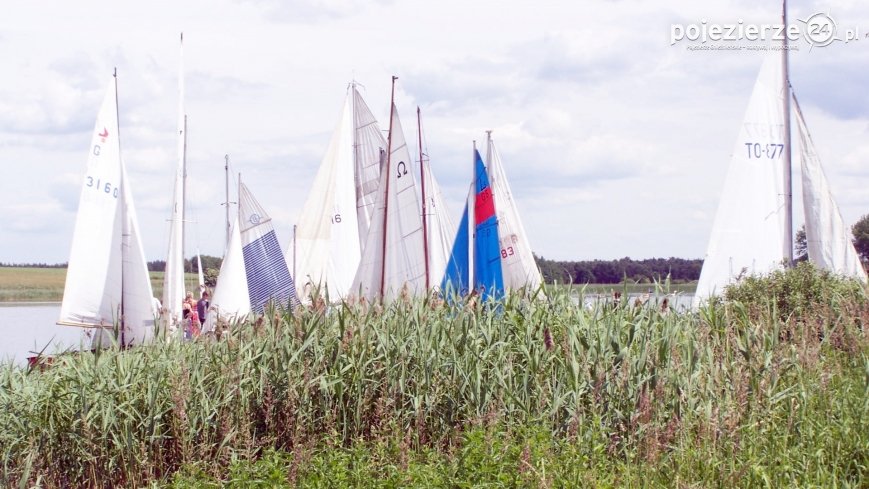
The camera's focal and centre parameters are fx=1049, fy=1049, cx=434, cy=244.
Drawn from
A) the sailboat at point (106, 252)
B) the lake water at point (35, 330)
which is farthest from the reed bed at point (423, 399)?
the sailboat at point (106, 252)

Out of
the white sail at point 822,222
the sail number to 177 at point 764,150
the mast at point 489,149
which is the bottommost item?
the white sail at point 822,222

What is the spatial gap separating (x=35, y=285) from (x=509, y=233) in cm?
5345

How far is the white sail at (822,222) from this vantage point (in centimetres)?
2058

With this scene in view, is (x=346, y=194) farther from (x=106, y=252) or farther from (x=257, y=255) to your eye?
(x=106, y=252)

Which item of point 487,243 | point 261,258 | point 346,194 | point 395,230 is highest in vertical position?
point 346,194

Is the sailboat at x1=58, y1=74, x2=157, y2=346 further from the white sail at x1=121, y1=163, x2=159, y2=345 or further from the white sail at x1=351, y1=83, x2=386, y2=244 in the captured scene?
the white sail at x1=351, y1=83, x2=386, y2=244

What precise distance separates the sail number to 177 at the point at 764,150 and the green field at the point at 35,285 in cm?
3851

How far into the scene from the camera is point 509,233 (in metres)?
26.5

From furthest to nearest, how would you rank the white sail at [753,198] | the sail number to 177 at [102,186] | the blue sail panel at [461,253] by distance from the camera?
the blue sail panel at [461,253] → the white sail at [753,198] → the sail number to 177 at [102,186]

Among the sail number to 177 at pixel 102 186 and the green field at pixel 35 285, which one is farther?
the green field at pixel 35 285

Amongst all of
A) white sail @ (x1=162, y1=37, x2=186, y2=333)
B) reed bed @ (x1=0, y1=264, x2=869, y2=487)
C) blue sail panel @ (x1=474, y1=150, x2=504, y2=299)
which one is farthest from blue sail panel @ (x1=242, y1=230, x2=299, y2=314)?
reed bed @ (x1=0, y1=264, x2=869, y2=487)

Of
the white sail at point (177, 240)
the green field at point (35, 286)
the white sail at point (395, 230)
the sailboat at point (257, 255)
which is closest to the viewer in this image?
the white sail at point (395, 230)

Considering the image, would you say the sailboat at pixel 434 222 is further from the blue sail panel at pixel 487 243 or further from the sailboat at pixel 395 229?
the sailboat at pixel 395 229

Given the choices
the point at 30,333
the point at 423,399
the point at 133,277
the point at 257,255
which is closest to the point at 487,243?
the point at 257,255
